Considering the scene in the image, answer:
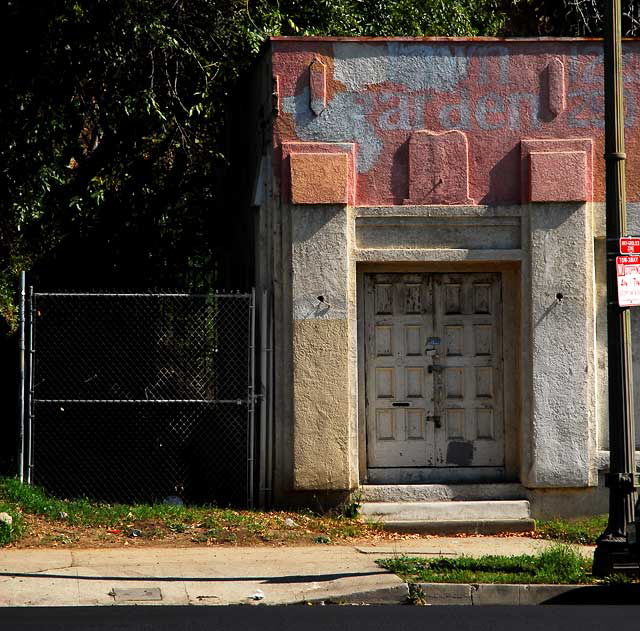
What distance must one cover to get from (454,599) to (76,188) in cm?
981

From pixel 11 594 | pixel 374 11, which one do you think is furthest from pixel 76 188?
pixel 11 594

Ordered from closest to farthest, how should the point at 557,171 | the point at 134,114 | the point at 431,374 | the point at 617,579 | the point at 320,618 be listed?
the point at 320,618 < the point at 617,579 < the point at 557,171 < the point at 431,374 < the point at 134,114

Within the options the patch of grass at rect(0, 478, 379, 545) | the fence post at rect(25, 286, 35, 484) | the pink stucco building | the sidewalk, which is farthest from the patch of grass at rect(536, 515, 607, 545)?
the fence post at rect(25, 286, 35, 484)

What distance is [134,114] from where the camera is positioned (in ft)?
49.8

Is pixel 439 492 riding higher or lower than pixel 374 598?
higher

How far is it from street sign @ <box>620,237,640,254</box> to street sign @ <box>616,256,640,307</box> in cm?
5

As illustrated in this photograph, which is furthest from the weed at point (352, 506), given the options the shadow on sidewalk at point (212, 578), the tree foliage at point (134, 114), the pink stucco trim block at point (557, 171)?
the tree foliage at point (134, 114)

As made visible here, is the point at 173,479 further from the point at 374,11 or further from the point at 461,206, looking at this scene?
the point at 374,11

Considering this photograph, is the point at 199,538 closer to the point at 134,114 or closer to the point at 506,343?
the point at 506,343

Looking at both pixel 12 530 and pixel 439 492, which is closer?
pixel 12 530

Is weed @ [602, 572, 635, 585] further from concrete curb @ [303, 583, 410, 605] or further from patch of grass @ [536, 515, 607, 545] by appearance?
patch of grass @ [536, 515, 607, 545]

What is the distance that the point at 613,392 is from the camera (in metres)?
9.89

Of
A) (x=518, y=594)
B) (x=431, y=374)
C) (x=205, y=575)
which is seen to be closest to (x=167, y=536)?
(x=205, y=575)

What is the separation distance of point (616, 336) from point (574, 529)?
3081 mm
